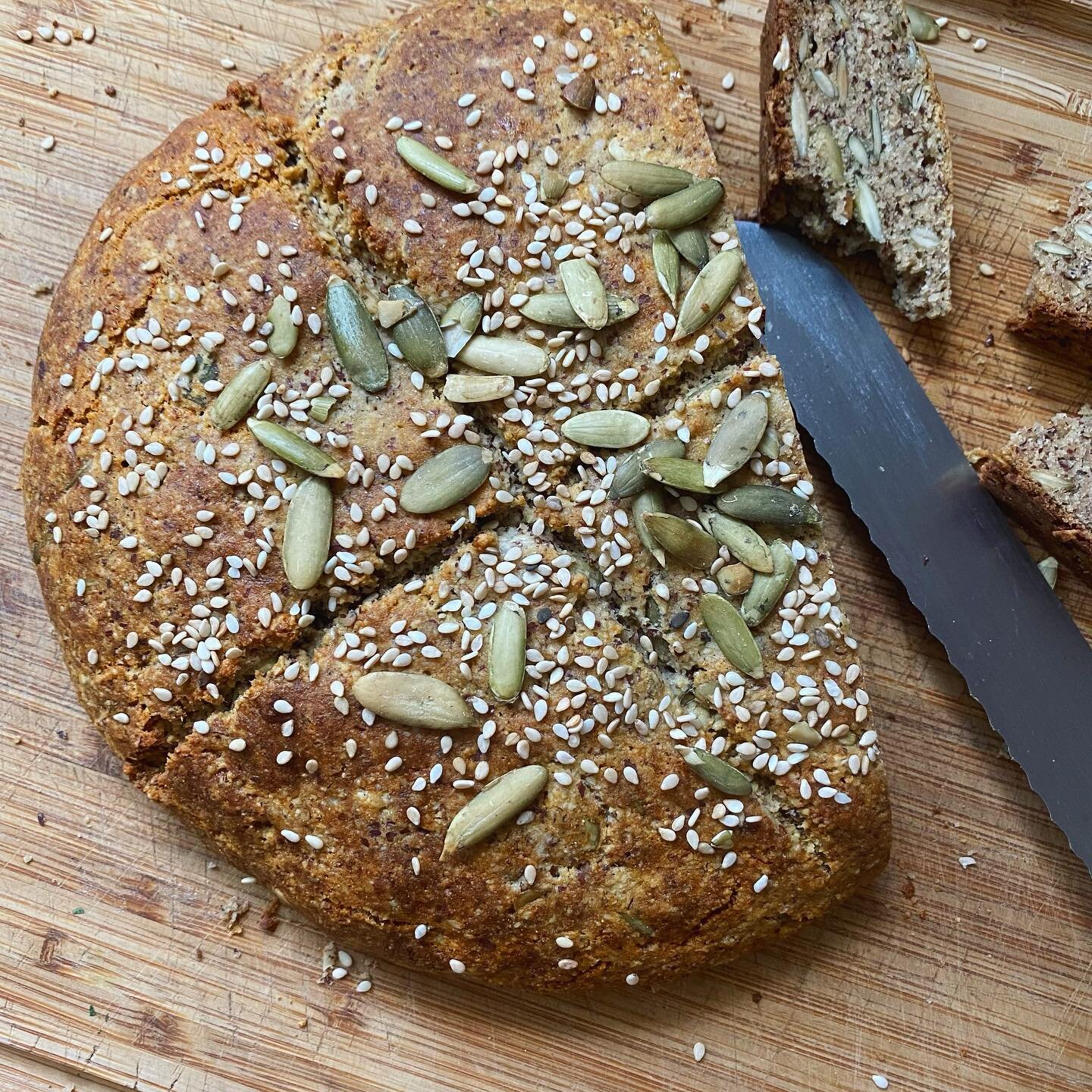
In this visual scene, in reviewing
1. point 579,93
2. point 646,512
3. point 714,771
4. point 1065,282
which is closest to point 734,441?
point 646,512

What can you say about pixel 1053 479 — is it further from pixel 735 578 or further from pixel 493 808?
pixel 493 808

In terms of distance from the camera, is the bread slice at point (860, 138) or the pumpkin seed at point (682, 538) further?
the bread slice at point (860, 138)

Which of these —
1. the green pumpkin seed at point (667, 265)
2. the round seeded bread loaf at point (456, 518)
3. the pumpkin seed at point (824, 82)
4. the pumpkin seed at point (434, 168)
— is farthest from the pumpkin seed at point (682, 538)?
the pumpkin seed at point (824, 82)

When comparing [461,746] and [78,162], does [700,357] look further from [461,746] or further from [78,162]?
[78,162]

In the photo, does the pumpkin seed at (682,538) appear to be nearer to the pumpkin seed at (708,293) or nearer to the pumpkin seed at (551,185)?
the pumpkin seed at (708,293)

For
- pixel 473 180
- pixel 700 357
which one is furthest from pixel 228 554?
pixel 700 357
